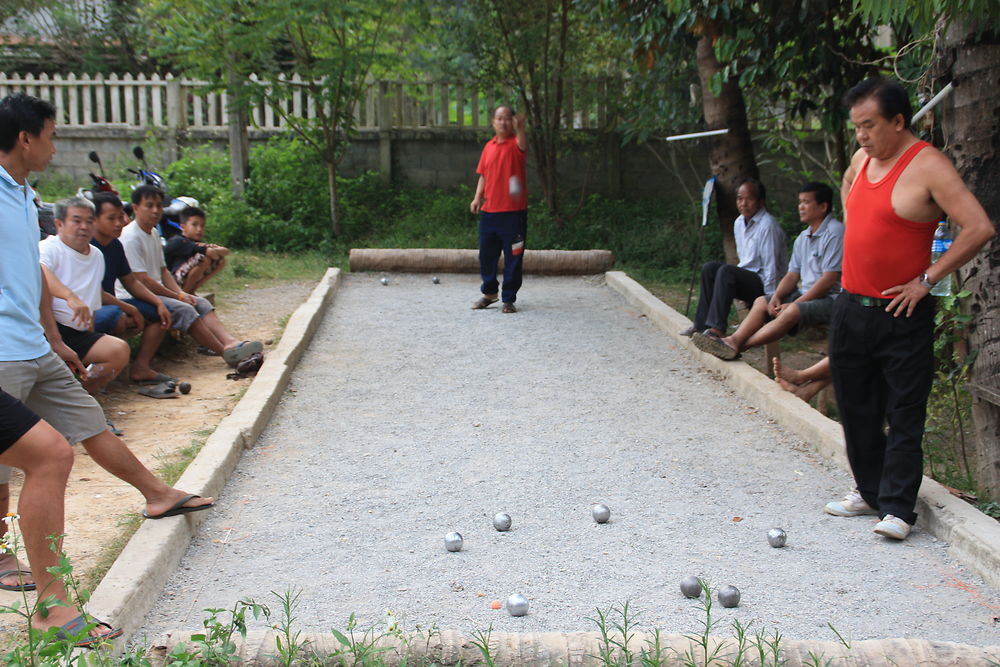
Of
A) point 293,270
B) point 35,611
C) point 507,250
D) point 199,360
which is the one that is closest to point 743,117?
point 507,250

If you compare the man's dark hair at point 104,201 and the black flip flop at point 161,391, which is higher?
the man's dark hair at point 104,201

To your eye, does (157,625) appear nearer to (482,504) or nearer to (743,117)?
(482,504)

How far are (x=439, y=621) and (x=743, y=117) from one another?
6.93 metres

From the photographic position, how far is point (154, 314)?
7.31m

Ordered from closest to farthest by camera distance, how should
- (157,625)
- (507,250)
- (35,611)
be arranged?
(35,611) → (157,625) → (507,250)

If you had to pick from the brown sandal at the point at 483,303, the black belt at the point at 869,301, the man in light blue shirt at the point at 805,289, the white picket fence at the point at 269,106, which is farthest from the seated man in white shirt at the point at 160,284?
the white picket fence at the point at 269,106

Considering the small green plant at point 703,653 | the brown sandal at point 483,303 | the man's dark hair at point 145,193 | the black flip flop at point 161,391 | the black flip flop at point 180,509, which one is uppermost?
the man's dark hair at point 145,193

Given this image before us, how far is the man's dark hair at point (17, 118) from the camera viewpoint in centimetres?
354

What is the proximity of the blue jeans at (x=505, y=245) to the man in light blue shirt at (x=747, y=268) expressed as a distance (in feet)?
8.63

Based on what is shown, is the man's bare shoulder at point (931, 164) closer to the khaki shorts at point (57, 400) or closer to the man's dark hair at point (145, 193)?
the khaki shorts at point (57, 400)

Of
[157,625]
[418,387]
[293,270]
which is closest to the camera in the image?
[157,625]

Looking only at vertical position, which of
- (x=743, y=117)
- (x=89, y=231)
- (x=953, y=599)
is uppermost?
(x=743, y=117)

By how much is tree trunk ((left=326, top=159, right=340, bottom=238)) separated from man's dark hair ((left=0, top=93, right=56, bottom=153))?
1098 cm

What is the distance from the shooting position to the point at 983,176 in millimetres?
4758
